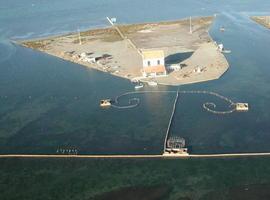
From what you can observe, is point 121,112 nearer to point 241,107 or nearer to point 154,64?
point 154,64

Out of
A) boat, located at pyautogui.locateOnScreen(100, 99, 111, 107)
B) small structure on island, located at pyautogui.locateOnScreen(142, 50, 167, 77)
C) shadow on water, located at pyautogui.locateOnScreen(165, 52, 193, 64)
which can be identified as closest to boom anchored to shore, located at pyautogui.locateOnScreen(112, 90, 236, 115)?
boat, located at pyautogui.locateOnScreen(100, 99, 111, 107)

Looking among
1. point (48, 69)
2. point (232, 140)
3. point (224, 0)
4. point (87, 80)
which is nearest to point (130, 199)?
point (232, 140)

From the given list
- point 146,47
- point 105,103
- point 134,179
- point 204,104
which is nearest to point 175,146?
point 134,179

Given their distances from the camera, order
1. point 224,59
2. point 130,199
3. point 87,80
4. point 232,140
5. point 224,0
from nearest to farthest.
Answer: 1. point 130,199
2. point 232,140
3. point 87,80
4. point 224,59
5. point 224,0

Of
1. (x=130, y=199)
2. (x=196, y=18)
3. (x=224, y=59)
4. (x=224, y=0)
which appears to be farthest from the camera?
(x=224, y=0)

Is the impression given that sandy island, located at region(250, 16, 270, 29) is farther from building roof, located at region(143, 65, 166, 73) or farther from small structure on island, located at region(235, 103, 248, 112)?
small structure on island, located at region(235, 103, 248, 112)

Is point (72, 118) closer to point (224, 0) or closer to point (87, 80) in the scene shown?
point (87, 80)

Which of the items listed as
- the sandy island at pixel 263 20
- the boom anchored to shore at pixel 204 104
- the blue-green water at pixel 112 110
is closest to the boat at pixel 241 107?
the boom anchored to shore at pixel 204 104
